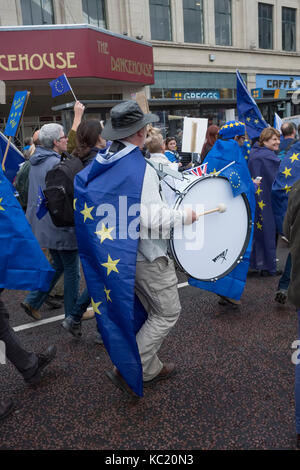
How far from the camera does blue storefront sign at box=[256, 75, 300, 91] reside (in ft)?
75.1

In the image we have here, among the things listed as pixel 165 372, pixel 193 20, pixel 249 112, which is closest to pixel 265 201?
pixel 249 112

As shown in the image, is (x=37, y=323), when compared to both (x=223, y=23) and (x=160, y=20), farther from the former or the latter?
(x=223, y=23)

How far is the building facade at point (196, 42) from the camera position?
1491 centimetres

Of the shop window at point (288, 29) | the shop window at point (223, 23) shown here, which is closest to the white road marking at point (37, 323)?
the shop window at point (223, 23)

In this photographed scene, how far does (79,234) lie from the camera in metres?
2.90

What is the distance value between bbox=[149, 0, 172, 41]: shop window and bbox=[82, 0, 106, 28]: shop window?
2.32m

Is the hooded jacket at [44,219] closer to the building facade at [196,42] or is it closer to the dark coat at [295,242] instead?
the dark coat at [295,242]

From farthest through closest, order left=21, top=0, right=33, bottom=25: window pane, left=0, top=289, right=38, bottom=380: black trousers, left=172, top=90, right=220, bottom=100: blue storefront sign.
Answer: left=172, top=90, right=220, bottom=100: blue storefront sign
left=21, top=0, right=33, bottom=25: window pane
left=0, top=289, right=38, bottom=380: black trousers

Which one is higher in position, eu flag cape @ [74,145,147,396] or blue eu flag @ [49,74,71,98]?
blue eu flag @ [49,74,71,98]

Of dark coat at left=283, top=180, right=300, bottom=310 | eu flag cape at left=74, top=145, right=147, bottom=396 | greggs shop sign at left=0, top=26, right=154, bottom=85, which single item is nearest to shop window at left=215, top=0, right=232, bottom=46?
greggs shop sign at left=0, top=26, right=154, bottom=85

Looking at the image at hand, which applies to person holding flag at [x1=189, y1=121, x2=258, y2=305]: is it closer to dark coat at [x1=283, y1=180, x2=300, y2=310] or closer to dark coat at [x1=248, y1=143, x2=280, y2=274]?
dark coat at [x1=248, y1=143, x2=280, y2=274]

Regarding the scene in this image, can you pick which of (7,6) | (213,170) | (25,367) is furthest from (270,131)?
(7,6)

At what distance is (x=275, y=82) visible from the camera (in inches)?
924
